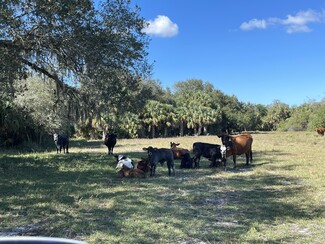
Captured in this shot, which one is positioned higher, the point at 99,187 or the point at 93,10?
the point at 93,10

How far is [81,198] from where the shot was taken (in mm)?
8281

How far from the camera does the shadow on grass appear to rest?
19.2ft

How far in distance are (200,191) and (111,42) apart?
6.82 m

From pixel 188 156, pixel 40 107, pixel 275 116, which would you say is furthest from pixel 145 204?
pixel 275 116

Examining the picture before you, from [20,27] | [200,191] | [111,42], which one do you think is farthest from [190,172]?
[20,27]

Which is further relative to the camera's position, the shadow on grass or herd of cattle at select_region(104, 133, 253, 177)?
herd of cattle at select_region(104, 133, 253, 177)

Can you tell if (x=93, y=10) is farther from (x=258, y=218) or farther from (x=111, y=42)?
(x=258, y=218)

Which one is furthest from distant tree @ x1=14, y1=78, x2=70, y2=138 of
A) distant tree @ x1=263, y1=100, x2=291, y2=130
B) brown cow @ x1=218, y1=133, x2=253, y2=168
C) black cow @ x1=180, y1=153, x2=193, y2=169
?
distant tree @ x1=263, y1=100, x2=291, y2=130

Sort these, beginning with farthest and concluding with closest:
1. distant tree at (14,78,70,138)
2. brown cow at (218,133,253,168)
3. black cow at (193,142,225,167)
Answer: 1. distant tree at (14,78,70,138)
2. black cow at (193,142,225,167)
3. brown cow at (218,133,253,168)

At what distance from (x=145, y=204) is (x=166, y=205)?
0.45 metres

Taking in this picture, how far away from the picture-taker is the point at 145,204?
783 cm

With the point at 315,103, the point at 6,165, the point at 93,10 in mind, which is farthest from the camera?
the point at 315,103

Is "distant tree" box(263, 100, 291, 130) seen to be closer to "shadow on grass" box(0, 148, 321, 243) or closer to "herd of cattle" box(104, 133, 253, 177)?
"herd of cattle" box(104, 133, 253, 177)

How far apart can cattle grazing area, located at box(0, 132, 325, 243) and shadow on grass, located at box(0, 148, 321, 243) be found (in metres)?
0.02
